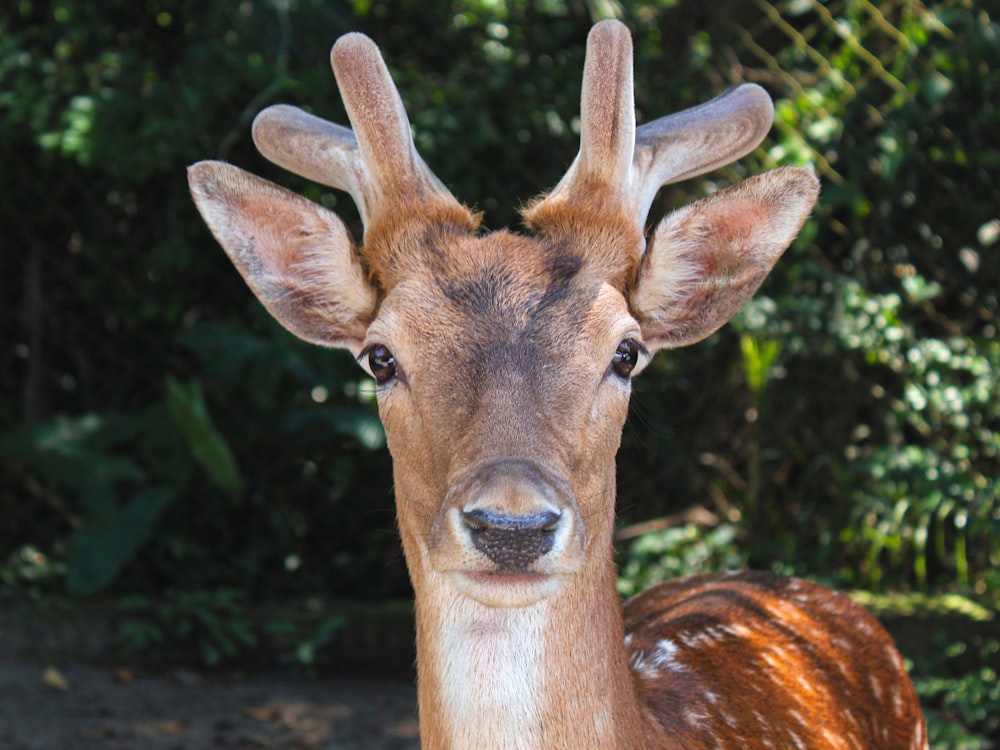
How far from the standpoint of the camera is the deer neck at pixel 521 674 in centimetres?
245

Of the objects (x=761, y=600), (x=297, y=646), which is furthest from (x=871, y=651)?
(x=297, y=646)

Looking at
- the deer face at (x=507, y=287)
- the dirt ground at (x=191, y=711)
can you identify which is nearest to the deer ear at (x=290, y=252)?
the deer face at (x=507, y=287)

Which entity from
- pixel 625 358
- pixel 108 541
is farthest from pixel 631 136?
pixel 108 541

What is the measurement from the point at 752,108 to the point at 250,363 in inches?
120

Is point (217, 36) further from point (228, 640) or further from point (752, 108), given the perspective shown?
point (752, 108)

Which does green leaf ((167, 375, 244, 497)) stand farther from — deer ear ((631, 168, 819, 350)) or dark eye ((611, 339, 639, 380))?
dark eye ((611, 339, 639, 380))

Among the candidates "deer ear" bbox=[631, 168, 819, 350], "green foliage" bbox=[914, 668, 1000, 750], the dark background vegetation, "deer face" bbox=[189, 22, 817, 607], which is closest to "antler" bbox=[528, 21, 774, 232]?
"deer face" bbox=[189, 22, 817, 607]

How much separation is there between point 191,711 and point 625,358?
3.13 m

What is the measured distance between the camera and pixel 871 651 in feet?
11.7

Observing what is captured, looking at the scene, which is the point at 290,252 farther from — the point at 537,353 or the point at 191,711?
the point at 191,711

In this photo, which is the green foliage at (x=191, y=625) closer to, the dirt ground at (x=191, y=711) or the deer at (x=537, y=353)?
the dirt ground at (x=191, y=711)

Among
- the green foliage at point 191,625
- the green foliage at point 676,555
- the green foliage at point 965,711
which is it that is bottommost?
the green foliage at point 191,625

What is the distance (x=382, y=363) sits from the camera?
2699 millimetres

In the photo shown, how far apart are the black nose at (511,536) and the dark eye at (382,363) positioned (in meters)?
0.50
